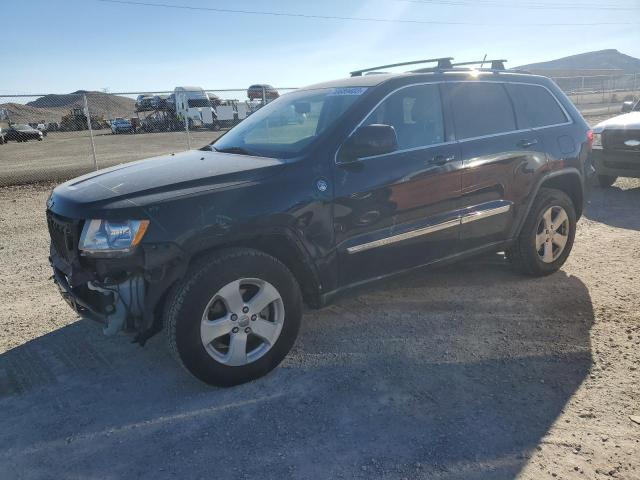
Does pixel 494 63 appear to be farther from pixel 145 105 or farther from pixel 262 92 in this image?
pixel 145 105

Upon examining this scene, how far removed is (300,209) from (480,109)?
6.62 feet

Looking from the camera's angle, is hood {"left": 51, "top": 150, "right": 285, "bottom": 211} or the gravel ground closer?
the gravel ground

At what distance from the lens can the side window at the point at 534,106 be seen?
4445 millimetres

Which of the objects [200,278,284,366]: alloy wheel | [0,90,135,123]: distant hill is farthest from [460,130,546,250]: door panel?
[0,90,135,123]: distant hill

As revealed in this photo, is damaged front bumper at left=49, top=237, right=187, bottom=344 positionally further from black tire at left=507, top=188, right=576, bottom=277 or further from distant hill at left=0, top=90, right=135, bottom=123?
distant hill at left=0, top=90, right=135, bottom=123

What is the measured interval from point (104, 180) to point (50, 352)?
1.32 meters

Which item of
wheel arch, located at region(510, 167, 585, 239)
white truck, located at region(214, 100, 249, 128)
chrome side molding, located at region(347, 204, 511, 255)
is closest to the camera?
chrome side molding, located at region(347, 204, 511, 255)

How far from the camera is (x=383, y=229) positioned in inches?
136

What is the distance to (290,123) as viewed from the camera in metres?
4.00

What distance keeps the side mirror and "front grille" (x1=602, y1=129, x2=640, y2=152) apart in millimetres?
6467

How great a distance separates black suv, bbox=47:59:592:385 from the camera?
278cm

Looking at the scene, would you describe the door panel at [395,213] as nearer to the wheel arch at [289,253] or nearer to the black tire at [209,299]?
the wheel arch at [289,253]

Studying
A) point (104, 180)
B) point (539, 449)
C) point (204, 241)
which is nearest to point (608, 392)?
point (539, 449)

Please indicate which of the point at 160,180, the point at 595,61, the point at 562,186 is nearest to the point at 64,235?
the point at 160,180
